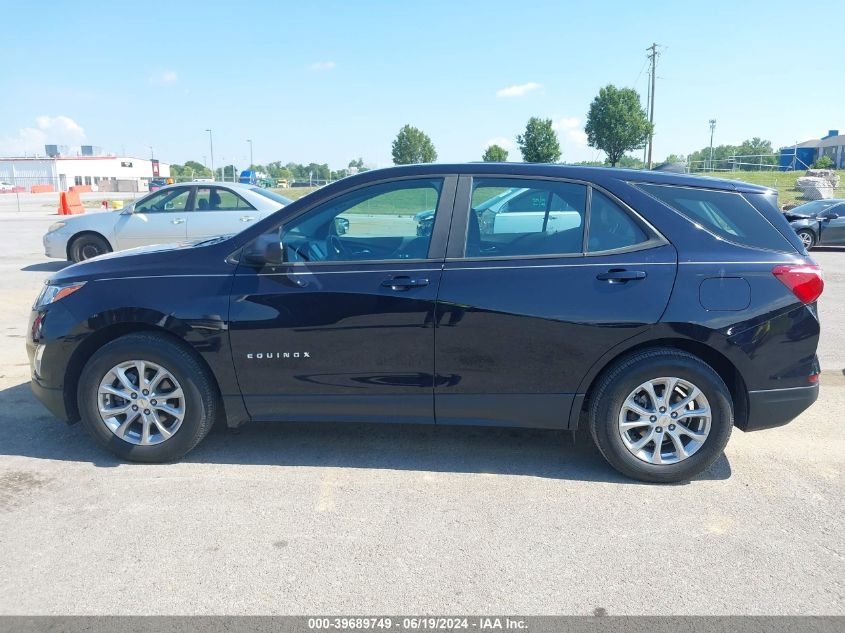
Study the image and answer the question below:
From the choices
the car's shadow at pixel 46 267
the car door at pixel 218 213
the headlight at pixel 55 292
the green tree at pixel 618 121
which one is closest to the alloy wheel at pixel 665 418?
the headlight at pixel 55 292

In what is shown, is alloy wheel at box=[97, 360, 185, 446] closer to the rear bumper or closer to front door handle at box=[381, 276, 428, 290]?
front door handle at box=[381, 276, 428, 290]

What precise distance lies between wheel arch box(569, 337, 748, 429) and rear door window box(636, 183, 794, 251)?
639 mm

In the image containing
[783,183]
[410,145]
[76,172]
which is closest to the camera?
[783,183]

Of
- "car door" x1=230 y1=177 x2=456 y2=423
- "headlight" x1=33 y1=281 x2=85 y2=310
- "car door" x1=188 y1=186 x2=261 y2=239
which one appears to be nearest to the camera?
"car door" x1=230 y1=177 x2=456 y2=423

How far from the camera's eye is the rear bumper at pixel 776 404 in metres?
3.89

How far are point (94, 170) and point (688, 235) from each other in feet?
407

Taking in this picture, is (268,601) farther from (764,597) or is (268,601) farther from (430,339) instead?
(764,597)

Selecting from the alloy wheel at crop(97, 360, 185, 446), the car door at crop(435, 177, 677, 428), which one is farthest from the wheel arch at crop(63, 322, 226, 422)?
the car door at crop(435, 177, 677, 428)

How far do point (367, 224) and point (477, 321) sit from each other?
1027mm

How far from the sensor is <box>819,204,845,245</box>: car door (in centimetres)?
1691

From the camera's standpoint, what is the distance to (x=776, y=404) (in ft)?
12.8

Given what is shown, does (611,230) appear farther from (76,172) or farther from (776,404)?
(76,172)

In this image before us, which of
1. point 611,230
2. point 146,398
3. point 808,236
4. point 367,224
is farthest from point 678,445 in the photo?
point 808,236

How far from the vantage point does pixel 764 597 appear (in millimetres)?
2900
